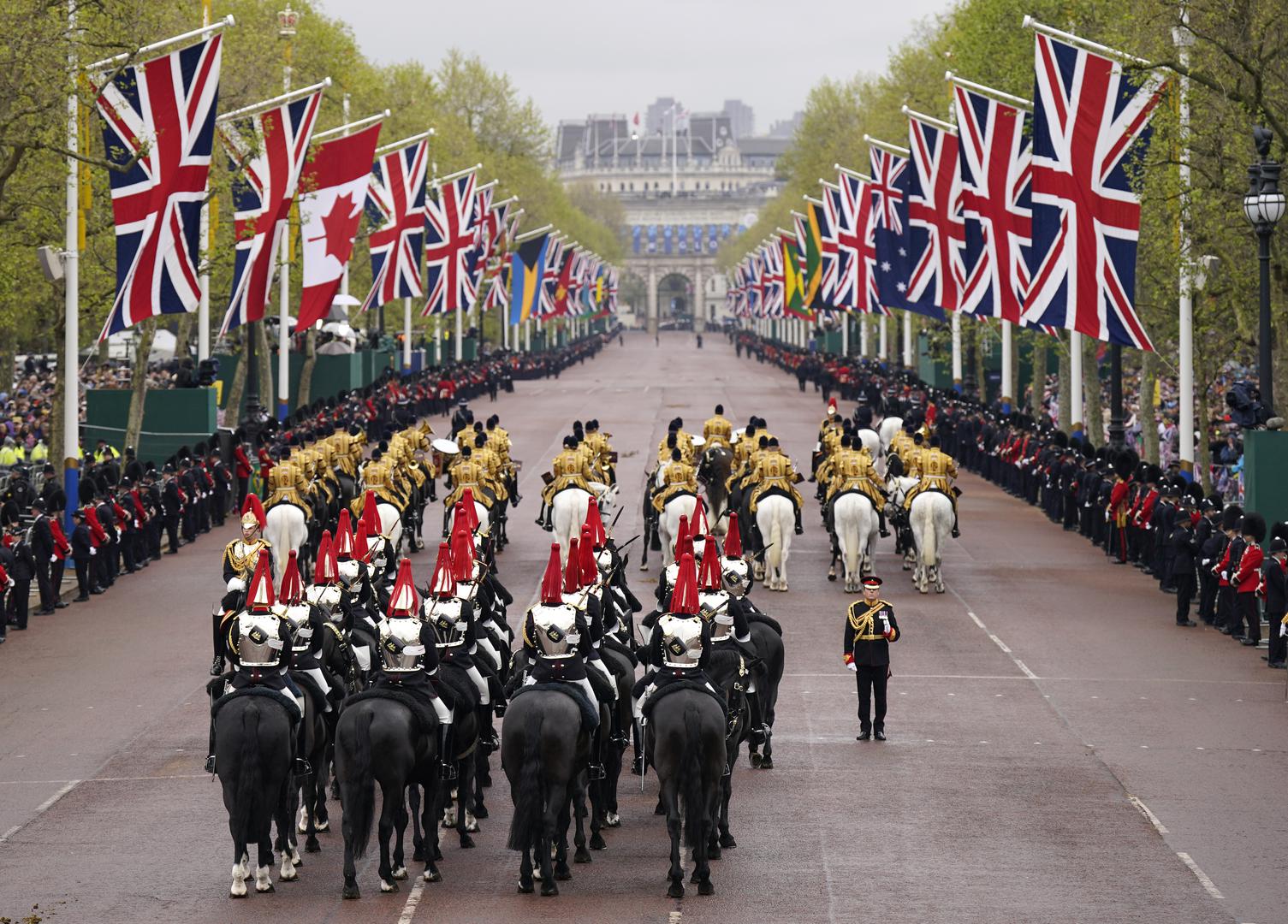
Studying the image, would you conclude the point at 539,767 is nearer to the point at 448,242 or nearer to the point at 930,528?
the point at 930,528

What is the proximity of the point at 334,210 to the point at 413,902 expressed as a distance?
27.6 meters

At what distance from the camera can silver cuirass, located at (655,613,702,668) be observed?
14.6 meters

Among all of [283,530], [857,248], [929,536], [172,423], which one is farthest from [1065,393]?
[283,530]

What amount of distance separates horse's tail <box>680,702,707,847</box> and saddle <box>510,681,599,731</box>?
666 millimetres

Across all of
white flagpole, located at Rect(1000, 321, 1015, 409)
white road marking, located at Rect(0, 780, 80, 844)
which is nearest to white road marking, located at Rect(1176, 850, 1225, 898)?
white road marking, located at Rect(0, 780, 80, 844)

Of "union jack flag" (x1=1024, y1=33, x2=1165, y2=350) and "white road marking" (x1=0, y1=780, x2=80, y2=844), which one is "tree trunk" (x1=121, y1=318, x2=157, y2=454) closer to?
"union jack flag" (x1=1024, y1=33, x2=1165, y2=350)

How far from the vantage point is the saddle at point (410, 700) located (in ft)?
46.1

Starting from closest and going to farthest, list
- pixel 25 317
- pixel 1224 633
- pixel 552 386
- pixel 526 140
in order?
pixel 1224 633 → pixel 25 317 → pixel 552 386 → pixel 526 140

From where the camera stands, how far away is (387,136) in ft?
227

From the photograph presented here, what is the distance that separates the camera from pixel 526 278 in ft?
267

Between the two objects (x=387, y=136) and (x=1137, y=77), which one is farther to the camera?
(x=387, y=136)

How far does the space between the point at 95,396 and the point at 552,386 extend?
37.0 metres

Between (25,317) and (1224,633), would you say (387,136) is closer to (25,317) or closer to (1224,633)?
(25,317)

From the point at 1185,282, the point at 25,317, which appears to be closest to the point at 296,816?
the point at 1185,282
